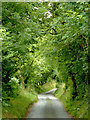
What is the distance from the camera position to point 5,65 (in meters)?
9.84

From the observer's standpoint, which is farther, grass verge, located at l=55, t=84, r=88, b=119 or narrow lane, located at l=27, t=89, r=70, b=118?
narrow lane, located at l=27, t=89, r=70, b=118

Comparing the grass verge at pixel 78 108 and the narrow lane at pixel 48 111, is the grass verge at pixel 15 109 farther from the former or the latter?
the grass verge at pixel 78 108

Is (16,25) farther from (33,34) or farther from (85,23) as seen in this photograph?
(85,23)

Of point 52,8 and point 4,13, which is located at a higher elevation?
point 52,8

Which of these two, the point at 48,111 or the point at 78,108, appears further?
the point at 48,111

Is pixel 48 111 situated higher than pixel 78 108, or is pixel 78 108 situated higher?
pixel 78 108

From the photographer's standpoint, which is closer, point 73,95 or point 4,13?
point 4,13

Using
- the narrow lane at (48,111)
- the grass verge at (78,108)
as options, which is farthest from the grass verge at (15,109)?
the grass verge at (78,108)

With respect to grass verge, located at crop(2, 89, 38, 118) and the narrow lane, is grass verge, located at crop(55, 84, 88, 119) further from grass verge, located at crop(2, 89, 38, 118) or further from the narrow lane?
grass verge, located at crop(2, 89, 38, 118)

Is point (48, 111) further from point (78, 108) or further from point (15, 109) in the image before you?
point (15, 109)

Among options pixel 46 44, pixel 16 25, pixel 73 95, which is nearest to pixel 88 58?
pixel 16 25

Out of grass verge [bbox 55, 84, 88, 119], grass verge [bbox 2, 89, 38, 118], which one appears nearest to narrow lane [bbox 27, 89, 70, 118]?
grass verge [bbox 55, 84, 88, 119]

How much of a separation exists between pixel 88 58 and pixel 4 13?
5.08 m

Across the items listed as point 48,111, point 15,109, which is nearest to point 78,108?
point 48,111
